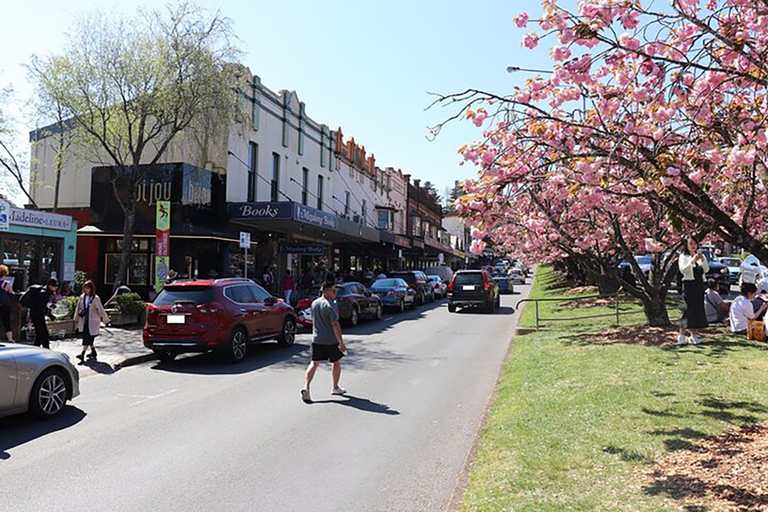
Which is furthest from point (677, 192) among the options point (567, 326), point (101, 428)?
point (567, 326)

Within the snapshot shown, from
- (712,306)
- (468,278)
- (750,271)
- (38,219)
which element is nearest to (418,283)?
(468,278)

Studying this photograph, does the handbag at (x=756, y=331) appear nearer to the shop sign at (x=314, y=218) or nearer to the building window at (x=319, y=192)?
the shop sign at (x=314, y=218)

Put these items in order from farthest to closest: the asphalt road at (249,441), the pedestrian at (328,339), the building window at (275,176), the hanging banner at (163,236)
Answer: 1. the building window at (275,176)
2. the hanging banner at (163,236)
3. the pedestrian at (328,339)
4. the asphalt road at (249,441)

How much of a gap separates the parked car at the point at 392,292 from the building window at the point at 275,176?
830 cm

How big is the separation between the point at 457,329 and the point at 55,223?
13.5 m

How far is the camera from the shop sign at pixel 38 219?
17609 mm

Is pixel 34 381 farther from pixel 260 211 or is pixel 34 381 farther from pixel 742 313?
pixel 260 211

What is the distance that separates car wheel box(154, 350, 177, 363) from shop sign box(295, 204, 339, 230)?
12.0 metres

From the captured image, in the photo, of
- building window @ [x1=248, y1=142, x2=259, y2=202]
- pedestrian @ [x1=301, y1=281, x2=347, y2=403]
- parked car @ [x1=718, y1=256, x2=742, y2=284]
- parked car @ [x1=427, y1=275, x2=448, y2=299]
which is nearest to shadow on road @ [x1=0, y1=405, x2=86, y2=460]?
pedestrian @ [x1=301, y1=281, x2=347, y2=403]

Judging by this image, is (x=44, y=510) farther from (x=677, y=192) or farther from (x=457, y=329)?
(x=457, y=329)

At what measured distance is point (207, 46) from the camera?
59.0 ft

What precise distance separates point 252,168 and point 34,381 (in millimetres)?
20835

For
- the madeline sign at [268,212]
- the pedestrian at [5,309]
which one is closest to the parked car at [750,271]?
the madeline sign at [268,212]

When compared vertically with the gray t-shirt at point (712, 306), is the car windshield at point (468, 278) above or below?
above
